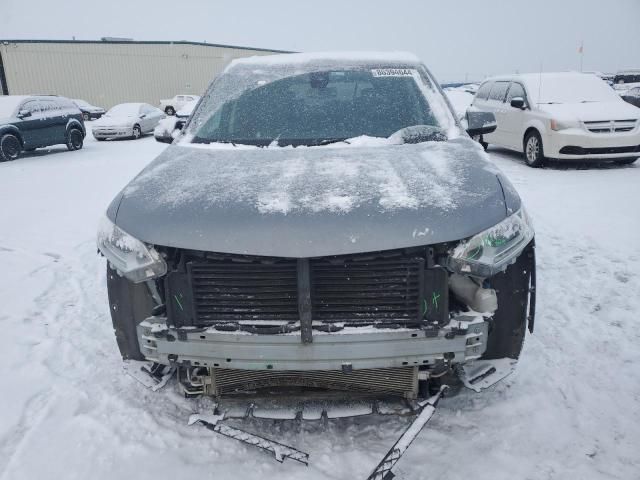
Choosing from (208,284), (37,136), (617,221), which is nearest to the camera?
(208,284)

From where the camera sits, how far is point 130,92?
36812 mm

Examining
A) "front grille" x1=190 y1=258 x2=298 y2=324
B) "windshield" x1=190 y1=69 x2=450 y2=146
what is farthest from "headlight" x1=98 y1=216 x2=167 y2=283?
"windshield" x1=190 y1=69 x2=450 y2=146

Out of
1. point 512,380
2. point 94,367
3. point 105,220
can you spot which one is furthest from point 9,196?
point 512,380

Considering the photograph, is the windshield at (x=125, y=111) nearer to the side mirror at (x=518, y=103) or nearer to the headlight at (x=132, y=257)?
the side mirror at (x=518, y=103)

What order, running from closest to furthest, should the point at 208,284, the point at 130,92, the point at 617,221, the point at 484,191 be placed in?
the point at 208,284, the point at 484,191, the point at 617,221, the point at 130,92

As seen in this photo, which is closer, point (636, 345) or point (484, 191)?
point (484, 191)

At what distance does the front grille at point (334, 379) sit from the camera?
229 centimetres

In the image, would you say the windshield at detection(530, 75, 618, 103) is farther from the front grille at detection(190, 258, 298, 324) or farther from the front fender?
the front fender

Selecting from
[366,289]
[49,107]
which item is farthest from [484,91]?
[49,107]

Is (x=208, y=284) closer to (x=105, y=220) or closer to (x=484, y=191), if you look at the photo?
(x=105, y=220)

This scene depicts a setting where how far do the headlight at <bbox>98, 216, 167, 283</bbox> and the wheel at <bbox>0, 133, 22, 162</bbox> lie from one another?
40.6 feet

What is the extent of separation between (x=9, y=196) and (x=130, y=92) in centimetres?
3106

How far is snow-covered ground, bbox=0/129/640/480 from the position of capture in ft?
7.51

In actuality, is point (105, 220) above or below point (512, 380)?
above
